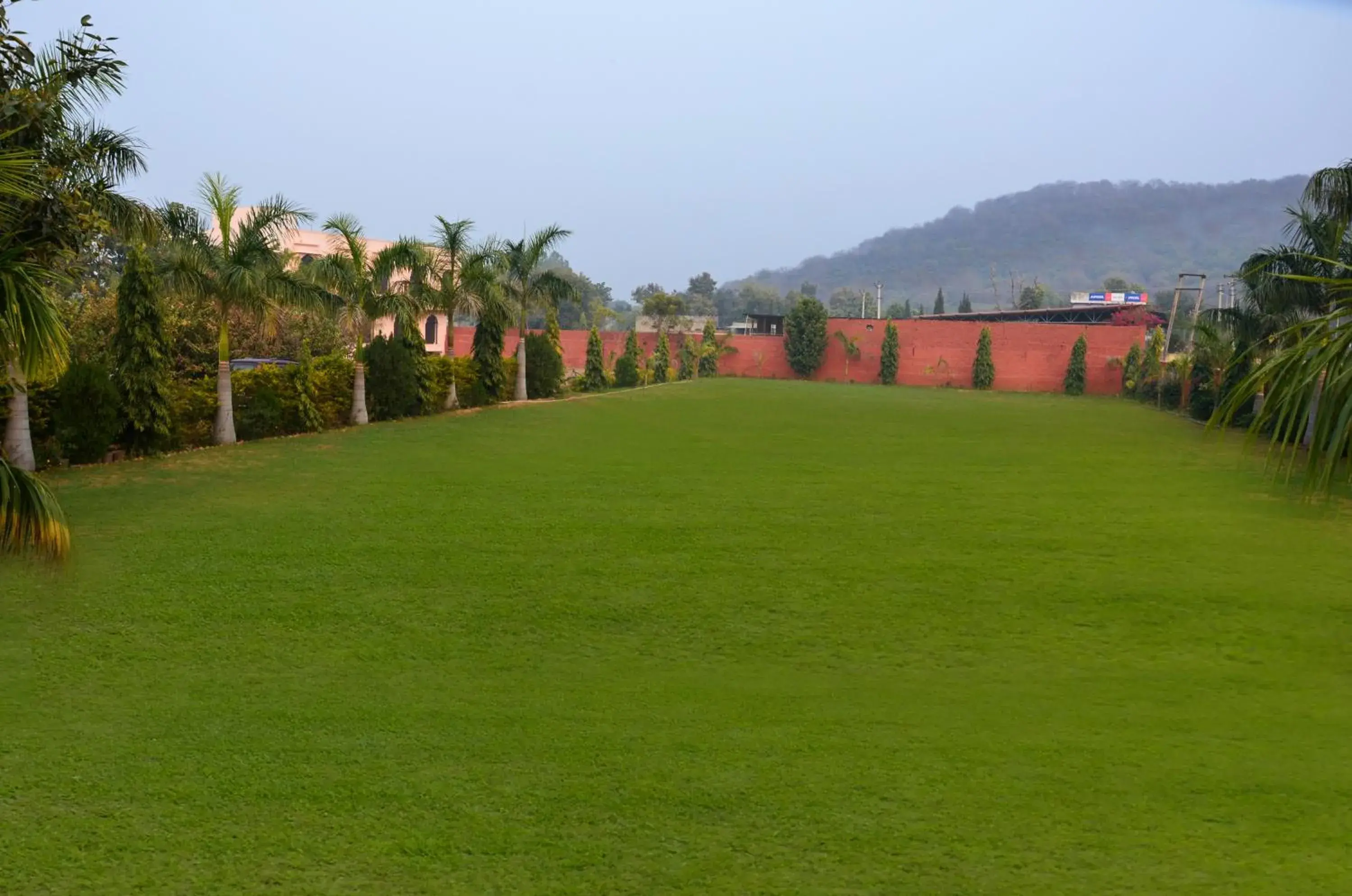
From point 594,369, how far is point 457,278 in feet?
37.5

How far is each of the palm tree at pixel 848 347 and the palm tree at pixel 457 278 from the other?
79.0ft

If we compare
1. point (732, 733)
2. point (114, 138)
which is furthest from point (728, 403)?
point (732, 733)

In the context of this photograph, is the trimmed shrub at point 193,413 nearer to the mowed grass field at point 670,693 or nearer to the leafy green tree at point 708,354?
the mowed grass field at point 670,693

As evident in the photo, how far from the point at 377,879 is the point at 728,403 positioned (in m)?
24.1

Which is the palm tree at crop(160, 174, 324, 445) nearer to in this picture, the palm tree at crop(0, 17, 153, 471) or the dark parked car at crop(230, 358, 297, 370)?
the palm tree at crop(0, 17, 153, 471)

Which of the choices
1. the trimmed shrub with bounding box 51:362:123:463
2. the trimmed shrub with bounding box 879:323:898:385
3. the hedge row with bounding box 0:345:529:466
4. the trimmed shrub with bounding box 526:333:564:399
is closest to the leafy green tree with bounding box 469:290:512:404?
the hedge row with bounding box 0:345:529:466

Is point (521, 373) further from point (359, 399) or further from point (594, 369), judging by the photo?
point (594, 369)

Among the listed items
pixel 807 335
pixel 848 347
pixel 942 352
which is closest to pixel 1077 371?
pixel 942 352

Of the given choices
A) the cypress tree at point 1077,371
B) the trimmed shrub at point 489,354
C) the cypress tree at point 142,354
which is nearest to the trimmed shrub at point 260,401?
the cypress tree at point 142,354

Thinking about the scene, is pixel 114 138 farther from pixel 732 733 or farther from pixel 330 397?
A: pixel 732 733

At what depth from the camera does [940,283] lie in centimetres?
19050

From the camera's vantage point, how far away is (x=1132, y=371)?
123ft

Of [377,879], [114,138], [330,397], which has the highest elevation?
[114,138]

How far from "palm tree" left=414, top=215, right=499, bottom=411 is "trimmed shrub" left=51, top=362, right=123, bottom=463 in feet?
32.5
